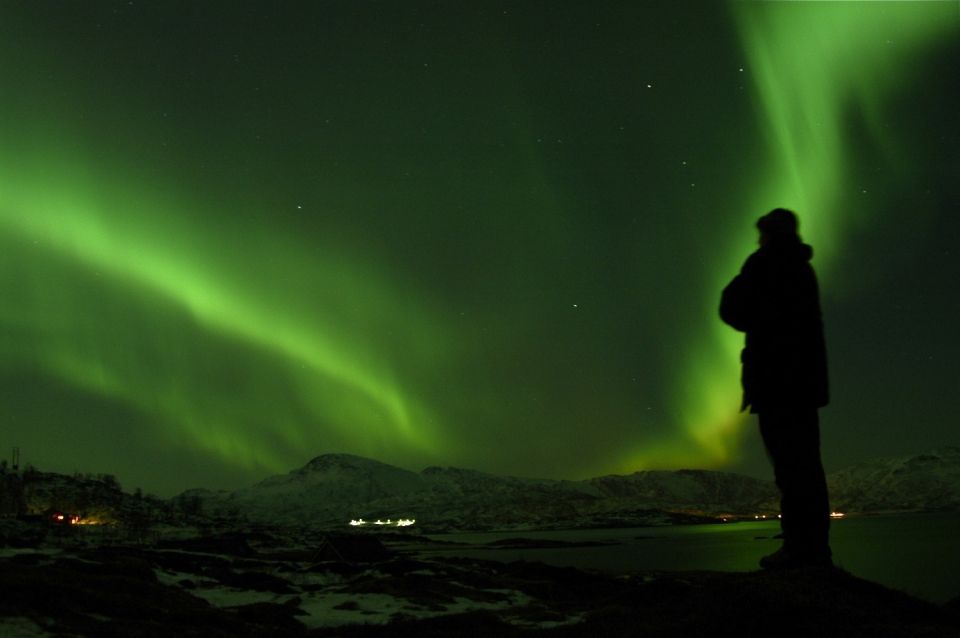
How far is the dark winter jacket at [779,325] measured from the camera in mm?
8000

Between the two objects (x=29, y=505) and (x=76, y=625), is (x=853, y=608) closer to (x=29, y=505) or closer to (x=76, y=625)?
(x=76, y=625)

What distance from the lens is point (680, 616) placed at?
23.4 feet

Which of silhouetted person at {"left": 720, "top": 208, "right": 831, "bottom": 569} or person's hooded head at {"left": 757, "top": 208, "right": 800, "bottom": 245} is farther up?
person's hooded head at {"left": 757, "top": 208, "right": 800, "bottom": 245}

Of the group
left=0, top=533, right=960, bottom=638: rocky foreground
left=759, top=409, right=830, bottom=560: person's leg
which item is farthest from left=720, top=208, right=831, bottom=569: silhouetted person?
left=0, top=533, right=960, bottom=638: rocky foreground

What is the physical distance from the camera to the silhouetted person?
8.01 m

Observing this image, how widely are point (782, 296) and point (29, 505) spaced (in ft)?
663

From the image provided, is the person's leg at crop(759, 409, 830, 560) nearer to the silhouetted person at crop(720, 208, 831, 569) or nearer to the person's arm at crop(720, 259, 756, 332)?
the silhouetted person at crop(720, 208, 831, 569)

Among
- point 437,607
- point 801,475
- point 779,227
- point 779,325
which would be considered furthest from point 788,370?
point 437,607

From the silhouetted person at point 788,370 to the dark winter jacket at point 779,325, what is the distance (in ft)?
0.03

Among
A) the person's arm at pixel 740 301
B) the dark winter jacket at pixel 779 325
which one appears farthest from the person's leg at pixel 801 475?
the person's arm at pixel 740 301

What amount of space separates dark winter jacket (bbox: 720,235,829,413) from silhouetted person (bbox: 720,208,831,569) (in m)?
0.01

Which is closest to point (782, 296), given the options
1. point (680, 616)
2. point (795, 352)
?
point (795, 352)

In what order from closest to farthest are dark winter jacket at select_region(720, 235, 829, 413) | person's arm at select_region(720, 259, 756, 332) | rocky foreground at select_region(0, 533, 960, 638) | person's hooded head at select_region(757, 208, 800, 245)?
1. rocky foreground at select_region(0, 533, 960, 638)
2. dark winter jacket at select_region(720, 235, 829, 413)
3. person's arm at select_region(720, 259, 756, 332)
4. person's hooded head at select_region(757, 208, 800, 245)

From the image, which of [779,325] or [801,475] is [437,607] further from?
[779,325]
